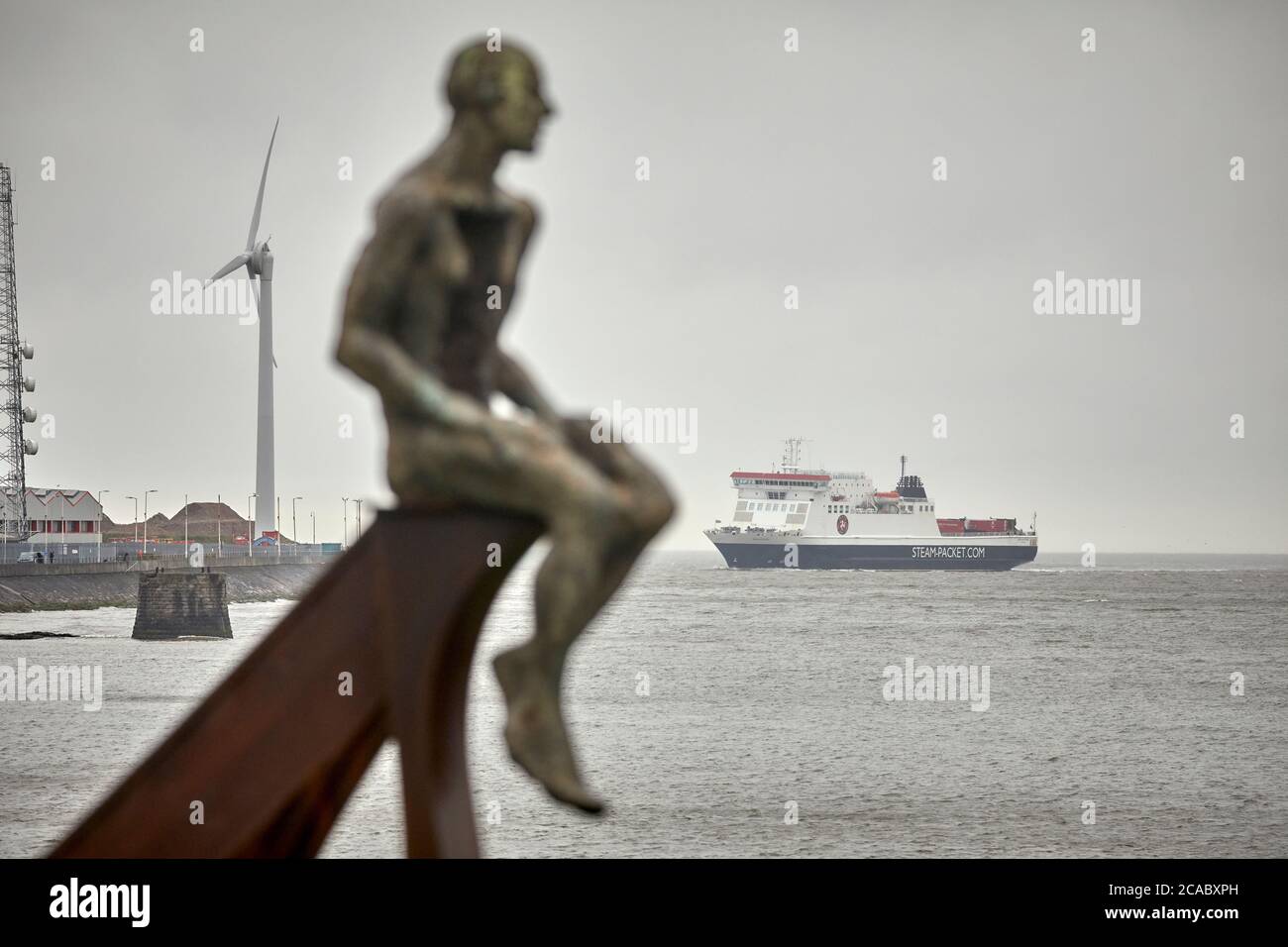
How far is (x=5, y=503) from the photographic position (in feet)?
230

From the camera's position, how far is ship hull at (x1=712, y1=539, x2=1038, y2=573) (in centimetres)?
11831

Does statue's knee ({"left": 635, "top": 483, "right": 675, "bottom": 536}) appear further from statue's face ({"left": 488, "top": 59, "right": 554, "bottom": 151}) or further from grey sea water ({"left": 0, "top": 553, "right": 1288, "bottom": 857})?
grey sea water ({"left": 0, "top": 553, "right": 1288, "bottom": 857})

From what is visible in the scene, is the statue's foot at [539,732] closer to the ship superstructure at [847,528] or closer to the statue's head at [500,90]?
the statue's head at [500,90]

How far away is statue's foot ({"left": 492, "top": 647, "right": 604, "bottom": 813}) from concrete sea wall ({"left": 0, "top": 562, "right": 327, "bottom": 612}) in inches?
2199

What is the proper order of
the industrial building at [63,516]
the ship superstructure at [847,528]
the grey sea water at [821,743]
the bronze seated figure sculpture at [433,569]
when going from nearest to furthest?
the bronze seated figure sculpture at [433,569]
the grey sea water at [821,743]
the industrial building at [63,516]
the ship superstructure at [847,528]

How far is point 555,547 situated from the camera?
4738mm

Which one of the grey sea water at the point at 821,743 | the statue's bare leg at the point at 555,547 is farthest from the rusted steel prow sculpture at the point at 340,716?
the grey sea water at the point at 821,743

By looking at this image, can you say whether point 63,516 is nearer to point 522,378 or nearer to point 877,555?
point 877,555

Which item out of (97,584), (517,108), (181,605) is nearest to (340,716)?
(517,108)

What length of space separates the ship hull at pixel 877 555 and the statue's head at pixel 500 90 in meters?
112

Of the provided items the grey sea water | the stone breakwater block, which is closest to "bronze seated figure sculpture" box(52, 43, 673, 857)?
the grey sea water

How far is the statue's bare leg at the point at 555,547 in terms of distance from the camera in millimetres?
4680

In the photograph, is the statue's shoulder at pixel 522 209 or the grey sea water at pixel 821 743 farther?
the grey sea water at pixel 821 743
